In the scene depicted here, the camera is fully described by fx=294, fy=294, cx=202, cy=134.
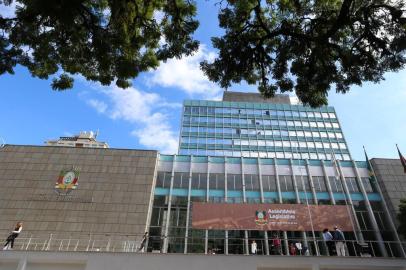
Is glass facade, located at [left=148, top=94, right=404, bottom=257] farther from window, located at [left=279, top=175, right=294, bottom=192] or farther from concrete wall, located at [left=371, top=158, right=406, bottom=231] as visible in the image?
concrete wall, located at [left=371, top=158, right=406, bottom=231]

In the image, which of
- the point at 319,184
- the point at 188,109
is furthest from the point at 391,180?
the point at 188,109

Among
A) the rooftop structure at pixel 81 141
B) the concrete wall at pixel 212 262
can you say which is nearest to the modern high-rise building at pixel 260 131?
the rooftop structure at pixel 81 141

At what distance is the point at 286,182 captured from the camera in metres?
30.2

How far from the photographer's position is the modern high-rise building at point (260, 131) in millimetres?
60156

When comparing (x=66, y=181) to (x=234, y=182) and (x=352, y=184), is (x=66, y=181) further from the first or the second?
(x=352, y=184)

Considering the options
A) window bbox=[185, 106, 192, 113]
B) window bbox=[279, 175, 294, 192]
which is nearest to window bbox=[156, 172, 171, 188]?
window bbox=[279, 175, 294, 192]

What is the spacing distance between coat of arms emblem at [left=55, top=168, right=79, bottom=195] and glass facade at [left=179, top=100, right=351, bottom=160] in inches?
1251

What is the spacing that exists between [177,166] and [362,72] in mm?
24073

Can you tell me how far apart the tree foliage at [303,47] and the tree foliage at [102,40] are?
1299mm

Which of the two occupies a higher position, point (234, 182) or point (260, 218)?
point (234, 182)

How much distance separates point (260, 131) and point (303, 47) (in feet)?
180

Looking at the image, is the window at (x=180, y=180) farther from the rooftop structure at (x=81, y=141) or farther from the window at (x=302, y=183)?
the rooftop structure at (x=81, y=141)

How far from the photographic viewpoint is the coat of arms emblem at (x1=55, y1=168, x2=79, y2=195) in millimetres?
27609

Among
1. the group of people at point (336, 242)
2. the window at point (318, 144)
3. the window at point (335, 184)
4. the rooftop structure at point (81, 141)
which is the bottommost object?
the group of people at point (336, 242)
